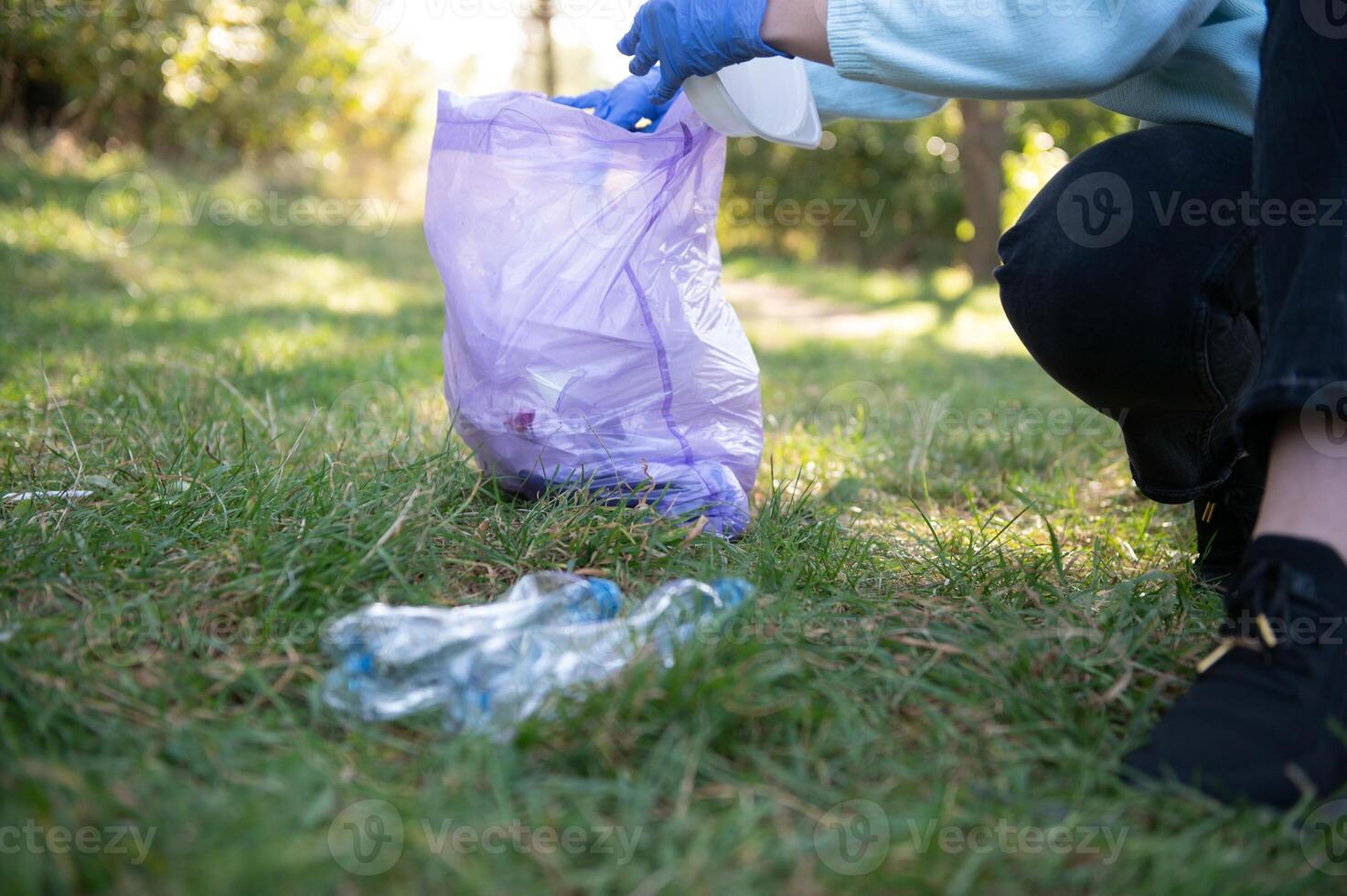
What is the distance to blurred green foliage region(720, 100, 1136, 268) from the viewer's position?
10.4m

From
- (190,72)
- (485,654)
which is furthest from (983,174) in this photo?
(485,654)

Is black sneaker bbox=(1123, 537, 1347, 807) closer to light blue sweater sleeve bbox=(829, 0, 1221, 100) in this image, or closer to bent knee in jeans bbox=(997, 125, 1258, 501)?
bent knee in jeans bbox=(997, 125, 1258, 501)

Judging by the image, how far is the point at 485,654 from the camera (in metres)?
1.05

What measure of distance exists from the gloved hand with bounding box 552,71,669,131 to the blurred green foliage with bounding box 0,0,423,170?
480 cm

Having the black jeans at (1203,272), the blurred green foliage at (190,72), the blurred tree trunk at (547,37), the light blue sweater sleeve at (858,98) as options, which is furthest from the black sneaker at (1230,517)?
the blurred tree trunk at (547,37)

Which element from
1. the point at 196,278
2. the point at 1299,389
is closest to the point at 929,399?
the point at 1299,389

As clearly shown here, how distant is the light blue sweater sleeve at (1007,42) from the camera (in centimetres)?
117

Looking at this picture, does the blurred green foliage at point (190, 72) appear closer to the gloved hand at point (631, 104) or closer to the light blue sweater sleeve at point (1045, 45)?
the gloved hand at point (631, 104)

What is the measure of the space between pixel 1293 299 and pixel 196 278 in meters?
4.09

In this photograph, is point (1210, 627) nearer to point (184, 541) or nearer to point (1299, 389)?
point (1299, 389)

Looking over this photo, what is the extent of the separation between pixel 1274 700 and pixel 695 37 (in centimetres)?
105

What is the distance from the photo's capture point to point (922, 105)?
1696mm

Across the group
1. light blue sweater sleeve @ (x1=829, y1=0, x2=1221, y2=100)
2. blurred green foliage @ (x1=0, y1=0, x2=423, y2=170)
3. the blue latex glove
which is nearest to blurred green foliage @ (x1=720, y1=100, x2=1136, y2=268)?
blurred green foliage @ (x1=0, y1=0, x2=423, y2=170)

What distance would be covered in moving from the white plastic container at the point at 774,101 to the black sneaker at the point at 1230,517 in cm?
79
